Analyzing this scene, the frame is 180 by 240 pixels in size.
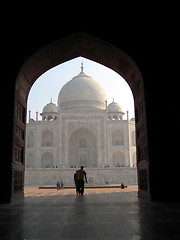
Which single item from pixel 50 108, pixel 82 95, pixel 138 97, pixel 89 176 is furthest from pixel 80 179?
pixel 50 108

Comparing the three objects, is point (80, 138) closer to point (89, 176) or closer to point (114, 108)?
point (114, 108)

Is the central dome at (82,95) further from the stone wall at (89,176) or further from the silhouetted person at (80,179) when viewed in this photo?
the silhouetted person at (80,179)

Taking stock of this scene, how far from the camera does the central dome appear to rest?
3934 cm

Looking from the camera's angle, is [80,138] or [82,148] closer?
[82,148]

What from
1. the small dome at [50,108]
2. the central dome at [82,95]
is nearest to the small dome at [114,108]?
the central dome at [82,95]

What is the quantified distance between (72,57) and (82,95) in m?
30.6

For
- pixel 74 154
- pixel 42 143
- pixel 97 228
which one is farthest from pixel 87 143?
pixel 97 228

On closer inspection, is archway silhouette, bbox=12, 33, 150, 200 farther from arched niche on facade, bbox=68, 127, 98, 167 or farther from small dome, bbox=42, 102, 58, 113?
small dome, bbox=42, 102, 58, 113

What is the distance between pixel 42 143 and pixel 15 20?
32.3 meters

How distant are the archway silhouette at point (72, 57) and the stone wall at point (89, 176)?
63.4 feet

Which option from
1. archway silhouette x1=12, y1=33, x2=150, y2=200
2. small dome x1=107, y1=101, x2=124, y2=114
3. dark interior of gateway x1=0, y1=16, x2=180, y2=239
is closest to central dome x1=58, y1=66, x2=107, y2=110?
small dome x1=107, y1=101, x2=124, y2=114

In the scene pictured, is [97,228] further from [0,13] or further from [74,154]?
[74,154]

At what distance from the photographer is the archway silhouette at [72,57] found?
7.40 metres

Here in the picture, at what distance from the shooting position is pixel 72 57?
359 inches
